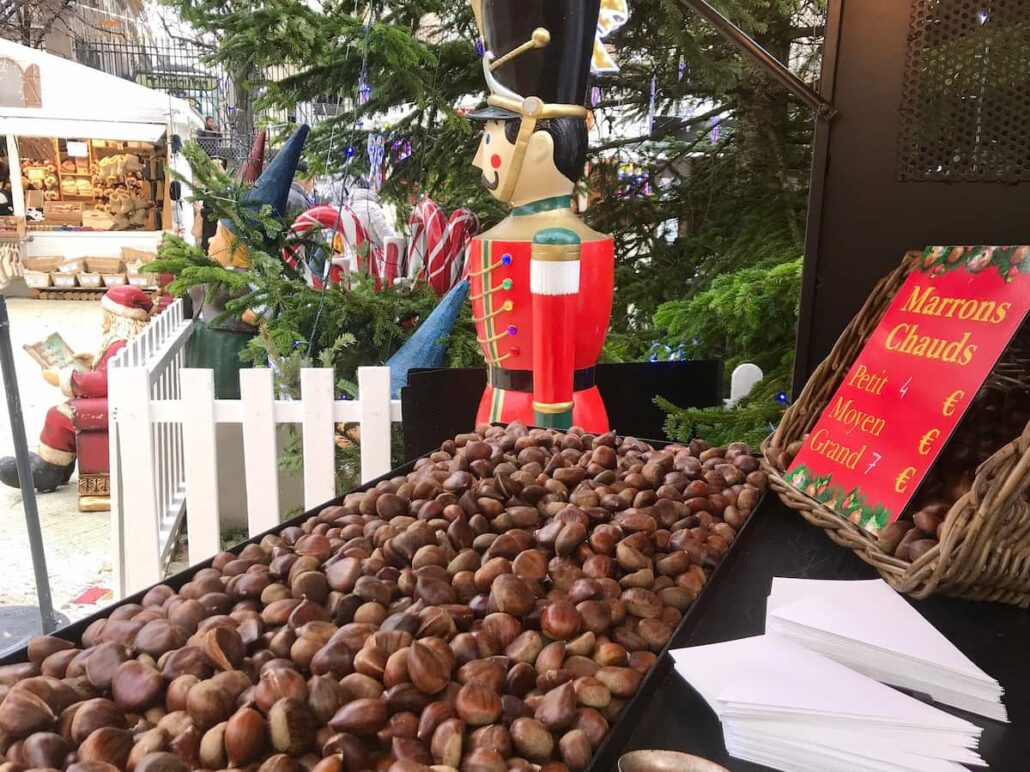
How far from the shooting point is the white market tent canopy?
19.6 ft

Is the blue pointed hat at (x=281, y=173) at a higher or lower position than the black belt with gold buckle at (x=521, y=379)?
higher

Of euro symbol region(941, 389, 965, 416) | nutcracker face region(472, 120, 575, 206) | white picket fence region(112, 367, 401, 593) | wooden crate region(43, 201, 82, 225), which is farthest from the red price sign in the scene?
wooden crate region(43, 201, 82, 225)

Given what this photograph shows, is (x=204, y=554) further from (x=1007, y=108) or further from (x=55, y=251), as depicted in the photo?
(x=55, y=251)

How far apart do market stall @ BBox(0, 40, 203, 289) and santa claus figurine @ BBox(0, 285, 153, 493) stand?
3.13m

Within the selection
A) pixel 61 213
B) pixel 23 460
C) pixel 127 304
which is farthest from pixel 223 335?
pixel 61 213

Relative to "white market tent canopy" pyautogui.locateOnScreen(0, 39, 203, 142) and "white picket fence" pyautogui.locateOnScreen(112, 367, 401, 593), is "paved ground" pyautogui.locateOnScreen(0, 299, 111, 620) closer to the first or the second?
"white picket fence" pyautogui.locateOnScreen(112, 367, 401, 593)

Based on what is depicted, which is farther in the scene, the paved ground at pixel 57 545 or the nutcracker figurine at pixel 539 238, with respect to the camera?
the paved ground at pixel 57 545

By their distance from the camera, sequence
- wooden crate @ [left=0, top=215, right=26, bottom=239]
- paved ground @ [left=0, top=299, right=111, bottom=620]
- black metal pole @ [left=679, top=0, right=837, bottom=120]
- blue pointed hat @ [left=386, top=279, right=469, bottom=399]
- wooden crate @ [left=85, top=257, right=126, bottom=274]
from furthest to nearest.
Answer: wooden crate @ [left=0, top=215, right=26, bottom=239] → wooden crate @ [left=85, top=257, right=126, bottom=274] → paved ground @ [left=0, top=299, right=111, bottom=620] → blue pointed hat @ [left=386, top=279, right=469, bottom=399] → black metal pole @ [left=679, top=0, right=837, bottom=120]

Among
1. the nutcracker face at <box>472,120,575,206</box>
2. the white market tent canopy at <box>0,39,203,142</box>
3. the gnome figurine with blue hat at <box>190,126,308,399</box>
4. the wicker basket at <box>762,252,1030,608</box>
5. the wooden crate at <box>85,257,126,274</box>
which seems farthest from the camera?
the wooden crate at <box>85,257,126,274</box>

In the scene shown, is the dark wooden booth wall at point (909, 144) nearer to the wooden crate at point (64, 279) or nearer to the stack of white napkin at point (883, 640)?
the stack of white napkin at point (883, 640)

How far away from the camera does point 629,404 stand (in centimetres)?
185

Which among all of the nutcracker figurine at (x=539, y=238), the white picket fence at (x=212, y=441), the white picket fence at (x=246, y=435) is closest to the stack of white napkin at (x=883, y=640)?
the nutcracker figurine at (x=539, y=238)

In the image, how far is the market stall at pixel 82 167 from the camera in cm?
606

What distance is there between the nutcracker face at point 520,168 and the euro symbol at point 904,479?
3.22 ft
